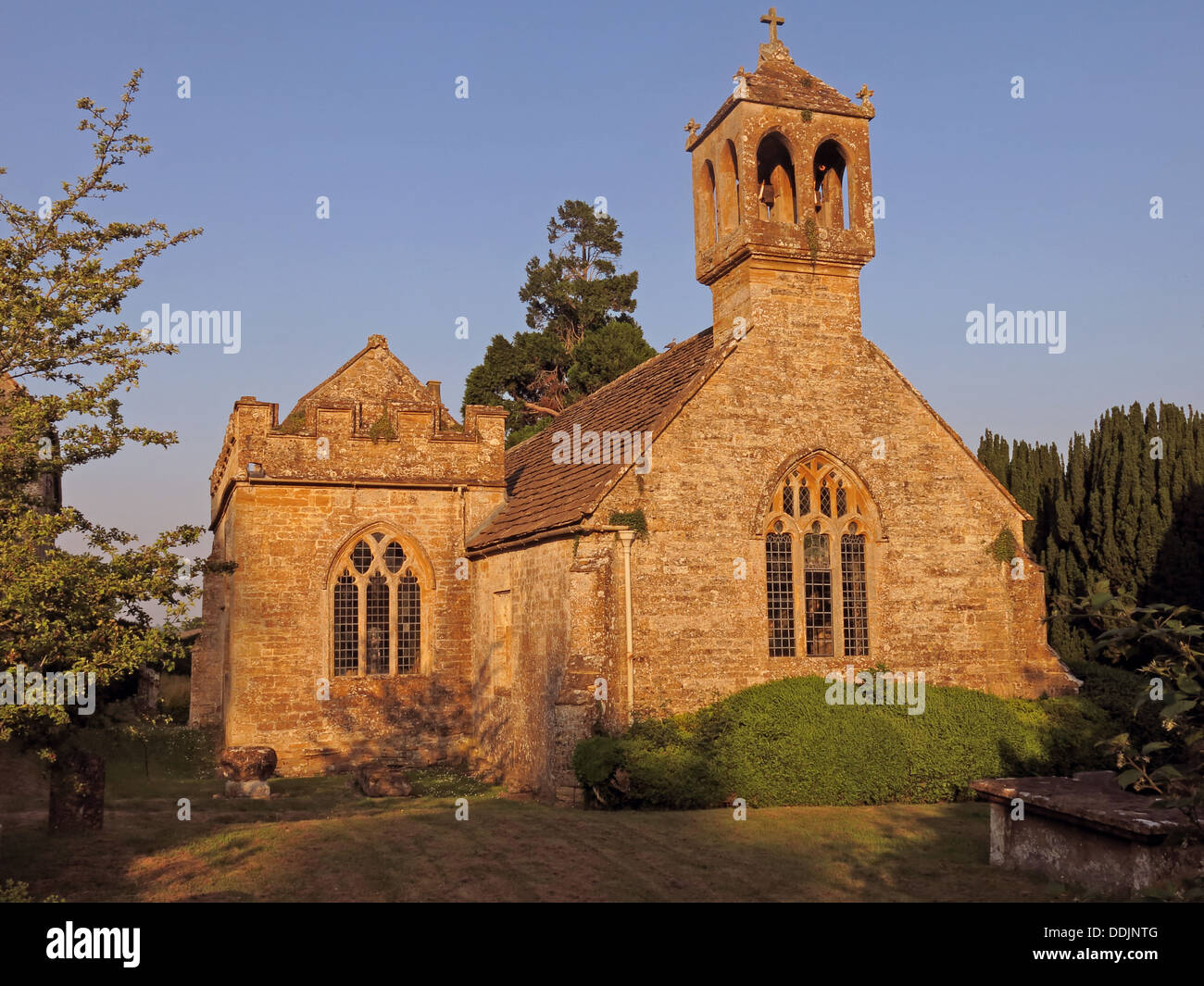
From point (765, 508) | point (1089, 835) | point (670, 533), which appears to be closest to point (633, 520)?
point (670, 533)

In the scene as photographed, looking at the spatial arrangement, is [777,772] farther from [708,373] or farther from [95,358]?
[95,358]

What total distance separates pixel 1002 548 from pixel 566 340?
3340 cm

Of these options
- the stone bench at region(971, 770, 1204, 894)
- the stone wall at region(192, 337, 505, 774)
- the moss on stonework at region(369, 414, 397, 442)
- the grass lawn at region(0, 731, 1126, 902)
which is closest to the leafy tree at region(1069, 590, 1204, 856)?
the grass lawn at region(0, 731, 1126, 902)

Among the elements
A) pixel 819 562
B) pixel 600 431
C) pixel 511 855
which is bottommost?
pixel 511 855

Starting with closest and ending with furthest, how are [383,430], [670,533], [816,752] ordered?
[816,752]
[670,533]
[383,430]

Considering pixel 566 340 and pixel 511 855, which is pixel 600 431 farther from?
pixel 566 340

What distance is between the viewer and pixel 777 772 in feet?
53.0

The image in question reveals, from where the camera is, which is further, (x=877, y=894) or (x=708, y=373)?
(x=708, y=373)

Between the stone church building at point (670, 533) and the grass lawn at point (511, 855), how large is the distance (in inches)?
119

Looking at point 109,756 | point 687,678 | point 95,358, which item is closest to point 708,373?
point 687,678

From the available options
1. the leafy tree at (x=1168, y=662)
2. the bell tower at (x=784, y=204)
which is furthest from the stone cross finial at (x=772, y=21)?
the leafy tree at (x=1168, y=662)

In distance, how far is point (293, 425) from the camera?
21.5 m

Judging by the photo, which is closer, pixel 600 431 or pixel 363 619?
pixel 363 619
